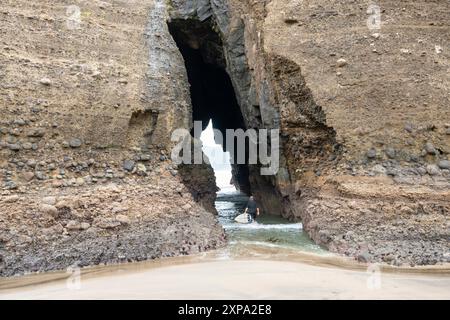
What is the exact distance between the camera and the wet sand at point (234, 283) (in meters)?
6.10

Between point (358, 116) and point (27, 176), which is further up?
point (358, 116)

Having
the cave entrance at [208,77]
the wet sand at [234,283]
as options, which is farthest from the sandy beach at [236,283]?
the cave entrance at [208,77]

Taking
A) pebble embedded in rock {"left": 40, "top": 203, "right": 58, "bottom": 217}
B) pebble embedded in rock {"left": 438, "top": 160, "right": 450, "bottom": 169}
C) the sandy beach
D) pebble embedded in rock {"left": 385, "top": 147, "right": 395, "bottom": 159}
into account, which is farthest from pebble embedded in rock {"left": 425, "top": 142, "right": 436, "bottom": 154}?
pebble embedded in rock {"left": 40, "top": 203, "right": 58, "bottom": 217}

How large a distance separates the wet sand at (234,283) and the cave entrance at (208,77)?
1333 cm

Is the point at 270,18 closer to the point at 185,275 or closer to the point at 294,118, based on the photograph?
the point at 294,118

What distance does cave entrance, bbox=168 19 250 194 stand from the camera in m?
20.1

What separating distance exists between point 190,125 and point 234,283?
9.06m

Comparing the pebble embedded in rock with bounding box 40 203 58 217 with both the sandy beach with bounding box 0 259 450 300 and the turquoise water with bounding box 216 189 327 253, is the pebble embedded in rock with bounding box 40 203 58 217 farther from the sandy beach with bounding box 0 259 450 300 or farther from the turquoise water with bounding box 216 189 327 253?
the turquoise water with bounding box 216 189 327 253

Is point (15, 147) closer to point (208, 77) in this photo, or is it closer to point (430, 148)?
point (430, 148)

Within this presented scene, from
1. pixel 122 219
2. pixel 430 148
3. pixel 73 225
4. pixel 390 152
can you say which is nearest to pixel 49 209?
pixel 73 225

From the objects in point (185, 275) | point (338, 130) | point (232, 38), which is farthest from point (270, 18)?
point (185, 275)

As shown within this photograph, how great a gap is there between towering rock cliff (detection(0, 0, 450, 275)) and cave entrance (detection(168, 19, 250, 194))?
309cm

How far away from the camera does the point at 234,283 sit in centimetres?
677

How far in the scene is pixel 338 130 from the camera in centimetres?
1330
